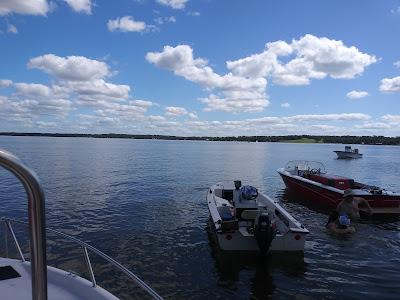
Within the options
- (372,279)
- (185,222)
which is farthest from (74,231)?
(372,279)

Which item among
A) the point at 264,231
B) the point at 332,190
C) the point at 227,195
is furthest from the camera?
the point at 332,190

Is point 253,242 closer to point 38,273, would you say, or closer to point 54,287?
point 54,287

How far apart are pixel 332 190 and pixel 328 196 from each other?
55cm

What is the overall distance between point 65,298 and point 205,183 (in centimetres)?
3086

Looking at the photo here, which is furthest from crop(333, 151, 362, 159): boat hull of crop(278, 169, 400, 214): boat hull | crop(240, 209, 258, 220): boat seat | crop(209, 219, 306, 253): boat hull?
crop(209, 219, 306, 253): boat hull

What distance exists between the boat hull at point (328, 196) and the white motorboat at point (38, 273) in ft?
60.8

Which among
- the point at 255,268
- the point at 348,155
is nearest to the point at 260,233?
the point at 255,268

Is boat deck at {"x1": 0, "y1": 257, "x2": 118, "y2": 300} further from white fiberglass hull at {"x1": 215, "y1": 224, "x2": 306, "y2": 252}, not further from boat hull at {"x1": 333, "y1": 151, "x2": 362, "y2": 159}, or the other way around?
boat hull at {"x1": 333, "y1": 151, "x2": 362, "y2": 159}

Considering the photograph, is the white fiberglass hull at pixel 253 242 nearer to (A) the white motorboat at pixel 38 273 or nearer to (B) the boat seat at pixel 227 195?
(B) the boat seat at pixel 227 195

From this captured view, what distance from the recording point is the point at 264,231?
41.4ft

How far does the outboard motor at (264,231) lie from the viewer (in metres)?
12.6

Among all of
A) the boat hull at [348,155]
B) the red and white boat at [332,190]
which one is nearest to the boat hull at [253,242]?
the red and white boat at [332,190]

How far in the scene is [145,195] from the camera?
2705cm

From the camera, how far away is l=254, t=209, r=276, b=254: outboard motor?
1259 centimetres
